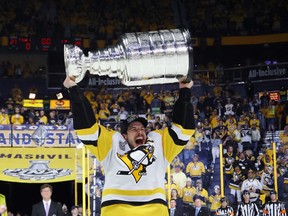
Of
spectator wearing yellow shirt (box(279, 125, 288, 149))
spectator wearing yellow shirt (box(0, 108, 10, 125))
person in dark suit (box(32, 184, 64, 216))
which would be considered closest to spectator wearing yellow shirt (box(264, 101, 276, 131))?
spectator wearing yellow shirt (box(279, 125, 288, 149))

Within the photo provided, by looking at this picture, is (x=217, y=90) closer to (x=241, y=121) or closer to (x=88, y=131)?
(x=241, y=121)

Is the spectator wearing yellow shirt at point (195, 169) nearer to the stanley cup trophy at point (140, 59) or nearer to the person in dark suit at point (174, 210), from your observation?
the person in dark suit at point (174, 210)

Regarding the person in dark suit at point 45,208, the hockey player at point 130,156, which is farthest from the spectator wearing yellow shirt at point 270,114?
the hockey player at point 130,156

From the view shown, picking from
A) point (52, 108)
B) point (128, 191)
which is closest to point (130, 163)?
point (128, 191)

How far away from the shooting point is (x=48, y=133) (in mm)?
12523

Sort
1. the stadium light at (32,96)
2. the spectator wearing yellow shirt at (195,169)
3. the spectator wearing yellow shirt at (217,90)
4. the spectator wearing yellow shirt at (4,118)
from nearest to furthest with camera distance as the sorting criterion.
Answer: the spectator wearing yellow shirt at (195,169), the spectator wearing yellow shirt at (4,118), the stadium light at (32,96), the spectator wearing yellow shirt at (217,90)

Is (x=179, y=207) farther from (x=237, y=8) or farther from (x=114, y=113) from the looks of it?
(x=237, y=8)

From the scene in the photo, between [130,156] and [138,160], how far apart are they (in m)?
0.06

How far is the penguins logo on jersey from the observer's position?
420 cm

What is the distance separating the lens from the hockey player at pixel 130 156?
415 cm

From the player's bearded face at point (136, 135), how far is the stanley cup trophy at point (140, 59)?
0.94ft

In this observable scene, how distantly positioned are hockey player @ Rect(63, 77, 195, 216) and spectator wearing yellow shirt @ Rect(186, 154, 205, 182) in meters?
7.68

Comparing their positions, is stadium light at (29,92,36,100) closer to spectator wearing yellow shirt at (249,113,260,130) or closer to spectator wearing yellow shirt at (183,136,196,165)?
spectator wearing yellow shirt at (249,113,260,130)

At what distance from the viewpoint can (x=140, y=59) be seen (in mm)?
4176
